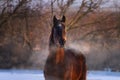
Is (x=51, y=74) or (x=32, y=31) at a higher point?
(x=51, y=74)

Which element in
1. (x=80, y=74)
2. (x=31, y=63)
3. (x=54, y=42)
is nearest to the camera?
(x=54, y=42)

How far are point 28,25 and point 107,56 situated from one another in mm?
4128

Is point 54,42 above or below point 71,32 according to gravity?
above

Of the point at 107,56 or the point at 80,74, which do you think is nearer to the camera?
the point at 80,74

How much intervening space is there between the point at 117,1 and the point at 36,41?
4.45 m

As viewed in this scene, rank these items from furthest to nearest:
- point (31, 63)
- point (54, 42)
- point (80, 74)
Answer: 1. point (31, 63)
2. point (80, 74)
3. point (54, 42)

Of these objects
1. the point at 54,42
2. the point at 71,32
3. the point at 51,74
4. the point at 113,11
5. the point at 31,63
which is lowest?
the point at 31,63

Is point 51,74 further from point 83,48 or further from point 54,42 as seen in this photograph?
point 83,48

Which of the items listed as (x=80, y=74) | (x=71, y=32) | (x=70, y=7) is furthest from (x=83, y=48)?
(x=80, y=74)

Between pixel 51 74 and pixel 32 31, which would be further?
pixel 32 31

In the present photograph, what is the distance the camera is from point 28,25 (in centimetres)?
1642

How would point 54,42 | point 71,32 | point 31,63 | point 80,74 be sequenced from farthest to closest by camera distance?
point 71,32, point 31,63, point 80,74, point 54,42

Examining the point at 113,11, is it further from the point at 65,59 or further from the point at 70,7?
the point at 65,59

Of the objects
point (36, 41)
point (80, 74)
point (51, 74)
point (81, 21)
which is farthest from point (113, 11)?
point (51, 74)
